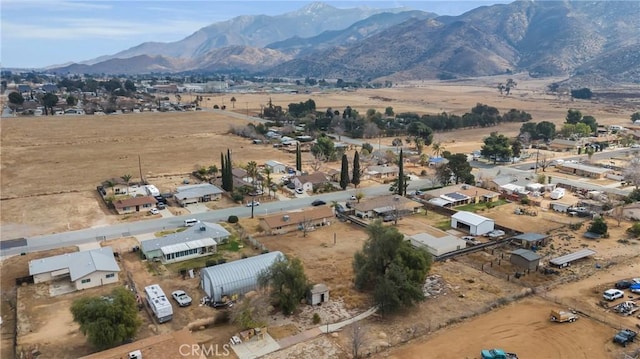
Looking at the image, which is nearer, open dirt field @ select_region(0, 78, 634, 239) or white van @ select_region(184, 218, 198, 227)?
white van @ select_region(184, 218, 198, 227)

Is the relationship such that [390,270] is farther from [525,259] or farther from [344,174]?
[344,174]

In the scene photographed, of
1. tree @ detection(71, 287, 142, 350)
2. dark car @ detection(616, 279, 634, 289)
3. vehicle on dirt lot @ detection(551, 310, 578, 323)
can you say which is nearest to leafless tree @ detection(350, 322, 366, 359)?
vehicle on dirt lot @ detection(551, 310, 578, 323)

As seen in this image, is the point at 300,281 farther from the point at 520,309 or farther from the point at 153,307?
the point at 520,309

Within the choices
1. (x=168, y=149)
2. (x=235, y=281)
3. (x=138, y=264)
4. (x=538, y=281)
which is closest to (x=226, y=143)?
(x=168, y=149)

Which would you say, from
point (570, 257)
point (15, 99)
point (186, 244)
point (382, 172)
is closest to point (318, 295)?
point (186, 244)

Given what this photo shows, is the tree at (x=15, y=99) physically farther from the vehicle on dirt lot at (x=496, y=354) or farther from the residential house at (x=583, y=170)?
the vehicle on dirt lot at (x=496, y=354)

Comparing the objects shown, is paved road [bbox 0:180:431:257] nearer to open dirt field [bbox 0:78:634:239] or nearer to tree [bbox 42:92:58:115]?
open dirt field [bbox 0:78:634:239]
